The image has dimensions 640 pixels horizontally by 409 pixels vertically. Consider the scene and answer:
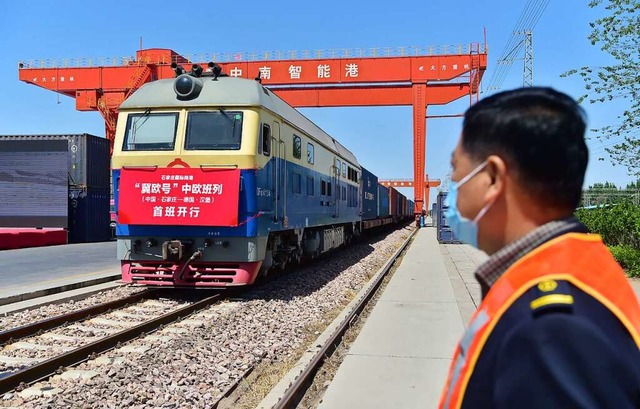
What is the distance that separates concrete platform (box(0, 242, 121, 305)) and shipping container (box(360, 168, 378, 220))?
10.5 m

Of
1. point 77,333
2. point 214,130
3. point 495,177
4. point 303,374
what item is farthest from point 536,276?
point 214,130

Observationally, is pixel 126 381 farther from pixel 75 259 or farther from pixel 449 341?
pixel 75 259

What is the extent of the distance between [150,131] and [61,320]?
3.47 meters

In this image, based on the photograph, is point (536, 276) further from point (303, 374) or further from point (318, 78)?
point (318, 78)

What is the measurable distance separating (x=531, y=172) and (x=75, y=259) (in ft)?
51.3

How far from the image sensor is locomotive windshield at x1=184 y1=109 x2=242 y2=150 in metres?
8.84

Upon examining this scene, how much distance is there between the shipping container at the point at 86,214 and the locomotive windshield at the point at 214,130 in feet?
48.0

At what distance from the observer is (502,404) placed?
1092 millimetres

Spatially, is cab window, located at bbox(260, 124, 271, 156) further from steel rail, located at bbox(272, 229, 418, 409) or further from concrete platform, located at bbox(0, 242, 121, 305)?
concrete platform, located at bbox(0, 242, 121, 305)

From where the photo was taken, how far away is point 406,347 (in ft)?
20.4

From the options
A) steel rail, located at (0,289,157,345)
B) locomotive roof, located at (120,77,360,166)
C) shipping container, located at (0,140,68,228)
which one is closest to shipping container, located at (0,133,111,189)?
shipping container, located at (0,140,68,228)

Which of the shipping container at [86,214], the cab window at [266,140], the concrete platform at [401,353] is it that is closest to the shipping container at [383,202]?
the shipping container at [86,214]

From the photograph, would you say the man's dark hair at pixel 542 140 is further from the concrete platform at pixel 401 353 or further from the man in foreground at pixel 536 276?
the concrete platform at pixel 401 353

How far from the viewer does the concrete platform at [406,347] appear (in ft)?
15.1
